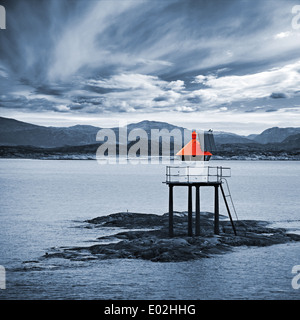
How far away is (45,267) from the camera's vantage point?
26266 mm

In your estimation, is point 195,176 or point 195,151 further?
point 195,176

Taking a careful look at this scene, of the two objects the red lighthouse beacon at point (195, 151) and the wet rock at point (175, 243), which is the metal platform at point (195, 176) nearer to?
the red lighthouse beacon at point (195, 151)

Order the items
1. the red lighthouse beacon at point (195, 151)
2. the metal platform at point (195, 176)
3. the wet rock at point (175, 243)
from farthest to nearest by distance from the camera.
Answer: the metal platform at point (195, 176) < the red lighthouse beacon at point (195, 151) < the wet rock at point (175, 243)

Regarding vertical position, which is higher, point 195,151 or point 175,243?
point 195,151

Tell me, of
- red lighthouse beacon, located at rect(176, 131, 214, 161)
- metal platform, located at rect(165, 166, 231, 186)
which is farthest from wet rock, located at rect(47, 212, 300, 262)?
red lighthouse beacon, located at rect(176, 131, 214, 161)

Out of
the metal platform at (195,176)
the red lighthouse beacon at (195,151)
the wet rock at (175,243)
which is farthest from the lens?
the metal platform at (195,176)

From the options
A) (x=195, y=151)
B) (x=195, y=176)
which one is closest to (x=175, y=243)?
(x=195, y=176)

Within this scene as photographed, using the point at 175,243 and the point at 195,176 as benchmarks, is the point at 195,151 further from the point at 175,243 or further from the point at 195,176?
the point at 175,243

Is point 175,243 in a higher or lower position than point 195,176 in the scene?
lower

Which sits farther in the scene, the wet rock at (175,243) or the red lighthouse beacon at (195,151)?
the red lighthouse beacon at (195,151)

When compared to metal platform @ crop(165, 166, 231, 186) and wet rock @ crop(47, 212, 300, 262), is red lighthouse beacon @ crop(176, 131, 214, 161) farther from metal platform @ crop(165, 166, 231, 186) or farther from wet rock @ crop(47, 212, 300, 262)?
wet rock @ crop(47, 212, 300, 262)

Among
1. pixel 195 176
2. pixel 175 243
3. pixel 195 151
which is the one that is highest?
pixel 195 151

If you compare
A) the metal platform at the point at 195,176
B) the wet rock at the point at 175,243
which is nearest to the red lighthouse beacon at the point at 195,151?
the metal platform at the point at 195,176
